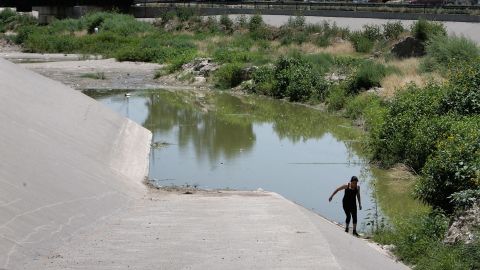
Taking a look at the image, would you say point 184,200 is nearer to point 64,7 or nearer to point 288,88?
point 288,88

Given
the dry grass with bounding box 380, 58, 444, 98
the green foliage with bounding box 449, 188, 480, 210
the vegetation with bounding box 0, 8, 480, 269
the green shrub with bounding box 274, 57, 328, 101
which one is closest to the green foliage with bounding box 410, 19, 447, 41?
the vegetation with bounding box 0, 8, 480, 269

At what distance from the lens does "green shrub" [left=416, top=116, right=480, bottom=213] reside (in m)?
19.2

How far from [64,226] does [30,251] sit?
5.97 ft

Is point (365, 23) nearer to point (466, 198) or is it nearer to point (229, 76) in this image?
point (229, 76)

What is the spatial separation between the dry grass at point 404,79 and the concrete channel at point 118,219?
1545cm

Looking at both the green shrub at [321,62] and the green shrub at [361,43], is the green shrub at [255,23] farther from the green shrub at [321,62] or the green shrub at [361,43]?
the green shrub at [321,62]

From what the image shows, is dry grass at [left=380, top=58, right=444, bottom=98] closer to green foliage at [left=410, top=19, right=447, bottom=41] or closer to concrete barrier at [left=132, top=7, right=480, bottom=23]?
green foliage at [left=410, top=19, right=447, bottom=41]

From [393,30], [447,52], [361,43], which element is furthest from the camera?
[393,30]

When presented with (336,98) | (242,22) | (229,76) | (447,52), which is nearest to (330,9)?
(242,22)

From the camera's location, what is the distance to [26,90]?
25.5 m

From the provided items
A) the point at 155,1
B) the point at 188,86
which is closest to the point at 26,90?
the point at 188,86

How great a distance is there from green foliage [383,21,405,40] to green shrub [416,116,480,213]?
140 ft

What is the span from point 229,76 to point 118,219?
119 ft

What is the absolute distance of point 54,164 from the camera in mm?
19406
